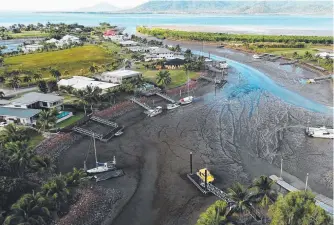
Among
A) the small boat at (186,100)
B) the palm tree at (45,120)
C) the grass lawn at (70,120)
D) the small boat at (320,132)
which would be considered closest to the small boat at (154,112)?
the small boat at (186,100)

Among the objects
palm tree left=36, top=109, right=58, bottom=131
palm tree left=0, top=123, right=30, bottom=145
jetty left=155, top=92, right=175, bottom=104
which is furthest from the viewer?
jetty left=155, top=92, right=175, bottom=104

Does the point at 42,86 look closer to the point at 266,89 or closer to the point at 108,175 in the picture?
the point at 108,175

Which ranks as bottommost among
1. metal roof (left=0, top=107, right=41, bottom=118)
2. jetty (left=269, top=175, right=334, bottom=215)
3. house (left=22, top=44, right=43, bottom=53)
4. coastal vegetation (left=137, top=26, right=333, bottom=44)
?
jetty (left=269, top=175, right=334, bottom=215)

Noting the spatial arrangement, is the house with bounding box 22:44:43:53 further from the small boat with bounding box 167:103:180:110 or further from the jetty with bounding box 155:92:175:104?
the small boat with bounding box 167:103:180:110

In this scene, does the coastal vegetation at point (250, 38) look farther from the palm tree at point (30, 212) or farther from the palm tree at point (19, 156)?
the palm tree at point (30, 212)

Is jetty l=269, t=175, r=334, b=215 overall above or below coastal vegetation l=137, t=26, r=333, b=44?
below

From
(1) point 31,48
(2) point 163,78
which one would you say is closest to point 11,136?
(2) point 163,78

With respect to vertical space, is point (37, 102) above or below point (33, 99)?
below

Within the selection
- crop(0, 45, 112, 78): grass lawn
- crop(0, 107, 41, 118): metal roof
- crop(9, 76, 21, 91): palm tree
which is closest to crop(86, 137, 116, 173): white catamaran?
crop(0, 107, 41, 118): metal roof
